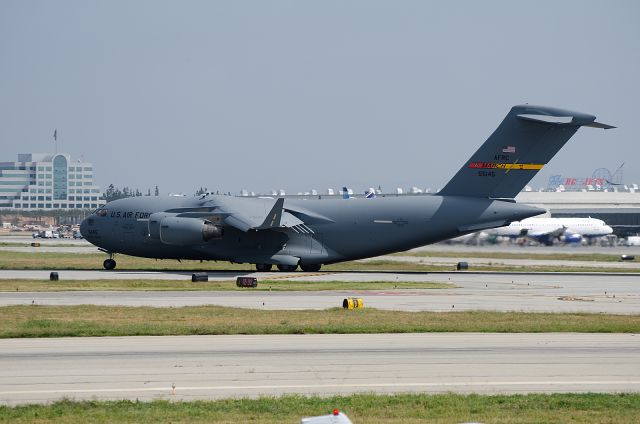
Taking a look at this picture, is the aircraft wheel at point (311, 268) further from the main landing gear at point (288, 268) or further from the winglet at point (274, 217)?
the winglet at point (274, 217)

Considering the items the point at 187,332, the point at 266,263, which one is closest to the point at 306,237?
the point at 266,263

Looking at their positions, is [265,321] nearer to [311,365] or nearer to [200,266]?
[311,365]

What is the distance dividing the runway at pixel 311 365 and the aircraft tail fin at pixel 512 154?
96.4ft

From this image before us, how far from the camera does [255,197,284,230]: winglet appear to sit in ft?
176

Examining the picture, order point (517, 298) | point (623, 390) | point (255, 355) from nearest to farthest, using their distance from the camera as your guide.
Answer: point (623, 390)
point (255, 355)
point (517, 298)

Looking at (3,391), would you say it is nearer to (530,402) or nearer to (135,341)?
(135,341)

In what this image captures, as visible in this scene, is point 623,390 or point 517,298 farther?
point 517,298

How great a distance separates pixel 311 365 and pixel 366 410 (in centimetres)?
492

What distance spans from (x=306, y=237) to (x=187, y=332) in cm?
3035

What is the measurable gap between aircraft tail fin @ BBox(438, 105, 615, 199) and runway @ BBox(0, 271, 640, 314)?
634 centimetres

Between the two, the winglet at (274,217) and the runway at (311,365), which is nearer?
the runway at (311,365)

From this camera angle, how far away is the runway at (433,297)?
34.6 meters

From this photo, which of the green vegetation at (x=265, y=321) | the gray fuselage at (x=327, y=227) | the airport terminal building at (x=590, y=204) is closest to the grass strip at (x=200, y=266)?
the gray fuselage at (x=327, y=227)

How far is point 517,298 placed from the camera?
38781mm
